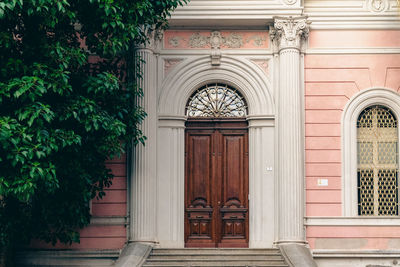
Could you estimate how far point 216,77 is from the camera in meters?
16.2

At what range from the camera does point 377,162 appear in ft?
52.2

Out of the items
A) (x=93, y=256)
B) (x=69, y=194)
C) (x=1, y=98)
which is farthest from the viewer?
(x=93, y=256)

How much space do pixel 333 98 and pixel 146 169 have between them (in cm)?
423

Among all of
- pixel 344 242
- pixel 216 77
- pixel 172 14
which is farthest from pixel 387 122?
pixel 172 14

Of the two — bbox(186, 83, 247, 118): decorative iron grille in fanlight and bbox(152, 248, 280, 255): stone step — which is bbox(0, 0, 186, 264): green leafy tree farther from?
bbox(152, 248, 280, 255): stone step

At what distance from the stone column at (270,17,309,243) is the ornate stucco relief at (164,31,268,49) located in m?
0.50

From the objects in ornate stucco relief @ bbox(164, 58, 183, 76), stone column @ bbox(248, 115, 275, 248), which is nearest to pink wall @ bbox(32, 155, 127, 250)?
ornate stucco relief @ bbox(164, 58, 183, 76)

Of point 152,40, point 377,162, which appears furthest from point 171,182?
point 377,162

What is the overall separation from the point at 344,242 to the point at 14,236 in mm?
6662

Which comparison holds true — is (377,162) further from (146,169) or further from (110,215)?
(110,215)

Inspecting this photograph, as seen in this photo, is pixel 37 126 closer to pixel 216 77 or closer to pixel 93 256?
pixel 93 256

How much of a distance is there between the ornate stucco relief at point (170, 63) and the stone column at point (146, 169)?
39 cm

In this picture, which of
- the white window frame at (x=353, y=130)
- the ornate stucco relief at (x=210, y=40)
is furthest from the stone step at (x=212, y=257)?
the ornate stucco relief at (x=210, y=40)

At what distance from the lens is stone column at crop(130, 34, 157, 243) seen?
15320 millimetres
